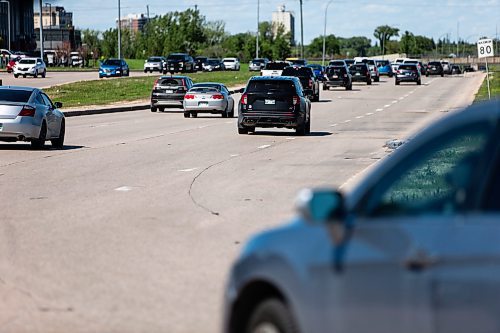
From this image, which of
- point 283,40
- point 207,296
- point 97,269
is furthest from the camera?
point 283,40

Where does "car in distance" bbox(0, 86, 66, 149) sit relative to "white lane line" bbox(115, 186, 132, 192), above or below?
above

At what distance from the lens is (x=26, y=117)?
2662 cm

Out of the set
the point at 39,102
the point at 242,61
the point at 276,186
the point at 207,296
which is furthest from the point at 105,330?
the point at 242,61

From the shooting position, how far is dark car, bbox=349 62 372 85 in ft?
304

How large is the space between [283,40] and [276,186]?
154 metres

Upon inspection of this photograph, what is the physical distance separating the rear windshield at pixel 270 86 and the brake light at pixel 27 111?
29.5 ft

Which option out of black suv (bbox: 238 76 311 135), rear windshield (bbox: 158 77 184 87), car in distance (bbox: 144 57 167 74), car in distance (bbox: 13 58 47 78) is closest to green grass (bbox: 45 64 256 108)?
rear windshield (bbox: 158 77 184 87)

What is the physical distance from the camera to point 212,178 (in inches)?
814

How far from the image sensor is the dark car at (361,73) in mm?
92562

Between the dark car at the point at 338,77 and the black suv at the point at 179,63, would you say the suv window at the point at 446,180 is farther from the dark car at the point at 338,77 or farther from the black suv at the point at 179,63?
the black suv at the point at 179,63

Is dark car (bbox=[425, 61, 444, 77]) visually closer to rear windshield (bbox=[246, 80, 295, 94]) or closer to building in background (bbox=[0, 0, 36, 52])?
building in background (bbox=[0, 0, 36, 52])

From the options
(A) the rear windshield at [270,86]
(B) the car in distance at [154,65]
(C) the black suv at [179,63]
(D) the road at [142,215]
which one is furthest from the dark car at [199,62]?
(D) the road at [142,215]

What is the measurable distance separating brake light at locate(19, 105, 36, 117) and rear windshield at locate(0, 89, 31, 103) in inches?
11.0

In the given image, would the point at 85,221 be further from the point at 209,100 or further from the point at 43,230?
the point at 209,100
